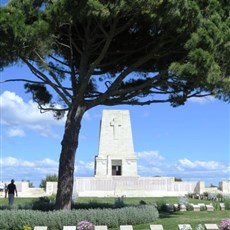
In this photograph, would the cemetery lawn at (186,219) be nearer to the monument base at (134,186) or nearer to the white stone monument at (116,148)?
the monument base at (134,186)

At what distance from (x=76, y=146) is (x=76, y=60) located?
3.06 meters

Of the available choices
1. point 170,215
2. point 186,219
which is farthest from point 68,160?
point 170,215

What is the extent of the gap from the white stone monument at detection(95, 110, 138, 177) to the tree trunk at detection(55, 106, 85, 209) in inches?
885

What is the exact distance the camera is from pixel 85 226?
10352mm

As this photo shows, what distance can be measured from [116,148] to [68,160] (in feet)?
75.3

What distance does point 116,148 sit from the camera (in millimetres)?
36875

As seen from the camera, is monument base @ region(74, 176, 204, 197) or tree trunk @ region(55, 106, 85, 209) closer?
tree trunk @ region(55, 106, 85, 209)

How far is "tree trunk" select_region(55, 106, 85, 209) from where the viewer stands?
13.9 meters

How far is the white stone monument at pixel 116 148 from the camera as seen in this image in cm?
3688

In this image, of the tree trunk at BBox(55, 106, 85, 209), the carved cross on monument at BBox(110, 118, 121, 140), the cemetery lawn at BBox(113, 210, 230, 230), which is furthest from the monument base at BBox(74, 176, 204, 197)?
the tree trunk at BBox(55, 106, 85, 209)

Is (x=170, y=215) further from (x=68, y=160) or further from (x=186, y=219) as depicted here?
(x=68, y=160)

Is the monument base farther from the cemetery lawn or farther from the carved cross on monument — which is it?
the cemetery lawn

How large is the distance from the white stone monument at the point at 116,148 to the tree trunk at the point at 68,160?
22.5 m

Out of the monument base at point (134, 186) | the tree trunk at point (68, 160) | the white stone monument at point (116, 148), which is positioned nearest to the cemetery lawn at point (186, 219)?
the tree trunk at point (68, 160)
